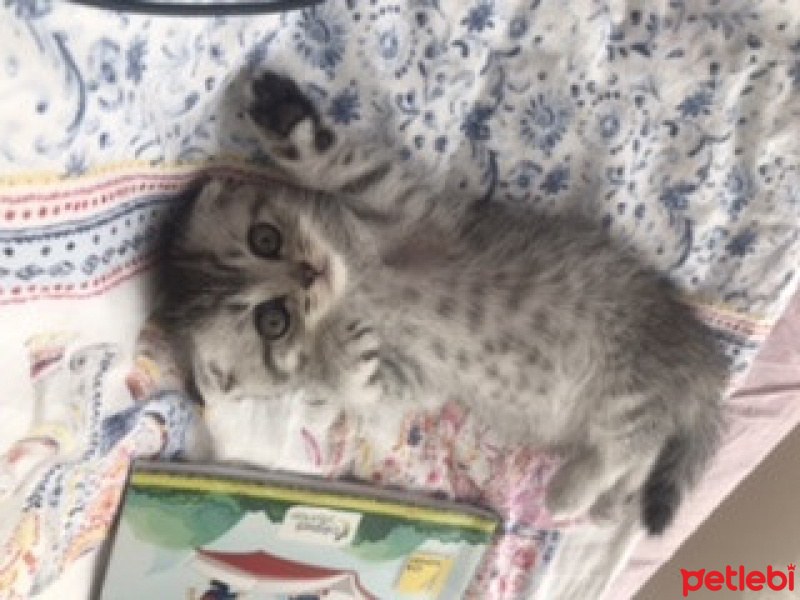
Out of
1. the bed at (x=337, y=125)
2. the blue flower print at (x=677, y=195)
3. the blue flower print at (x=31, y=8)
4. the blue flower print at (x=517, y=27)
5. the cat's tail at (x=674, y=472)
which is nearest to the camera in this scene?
the blue flower print at (x=31, y=8)

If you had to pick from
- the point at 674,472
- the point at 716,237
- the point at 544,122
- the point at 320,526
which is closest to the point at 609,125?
the point at 544,122

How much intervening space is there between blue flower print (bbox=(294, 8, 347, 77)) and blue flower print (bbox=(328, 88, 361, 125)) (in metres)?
0.03

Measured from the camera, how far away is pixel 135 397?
3.64 feet

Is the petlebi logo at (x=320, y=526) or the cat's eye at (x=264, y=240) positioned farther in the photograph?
the petlebi logo at (x=320, y=526)

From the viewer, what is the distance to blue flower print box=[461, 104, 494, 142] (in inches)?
38.8

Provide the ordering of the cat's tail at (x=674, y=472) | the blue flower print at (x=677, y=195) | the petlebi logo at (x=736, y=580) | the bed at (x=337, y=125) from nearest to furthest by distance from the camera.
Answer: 1. the bed at (x=337, y=125)
2. the blue flower print at (x=677, y=195)
3. the cat's tail at (x=674, y=472)
4. the petlebi logo at (x=736, y=580)

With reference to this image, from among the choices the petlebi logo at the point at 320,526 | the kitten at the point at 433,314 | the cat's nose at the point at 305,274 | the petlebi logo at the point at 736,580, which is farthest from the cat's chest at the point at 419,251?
the petlebi logo at the point at 736,580

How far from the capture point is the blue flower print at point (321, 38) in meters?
0.89

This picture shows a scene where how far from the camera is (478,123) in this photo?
995 mm

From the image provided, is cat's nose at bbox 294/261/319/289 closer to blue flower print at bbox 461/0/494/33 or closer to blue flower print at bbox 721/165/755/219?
blue flower print at bbox 461/0/494/33

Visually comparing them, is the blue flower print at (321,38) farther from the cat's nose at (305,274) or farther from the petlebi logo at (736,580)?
the petlebi logo at (736,580)

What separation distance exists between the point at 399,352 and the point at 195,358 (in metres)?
0.18

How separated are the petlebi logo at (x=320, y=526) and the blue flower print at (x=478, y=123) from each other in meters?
0.46

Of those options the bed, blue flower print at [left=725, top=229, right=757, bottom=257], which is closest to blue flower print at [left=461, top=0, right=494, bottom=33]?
the bed
